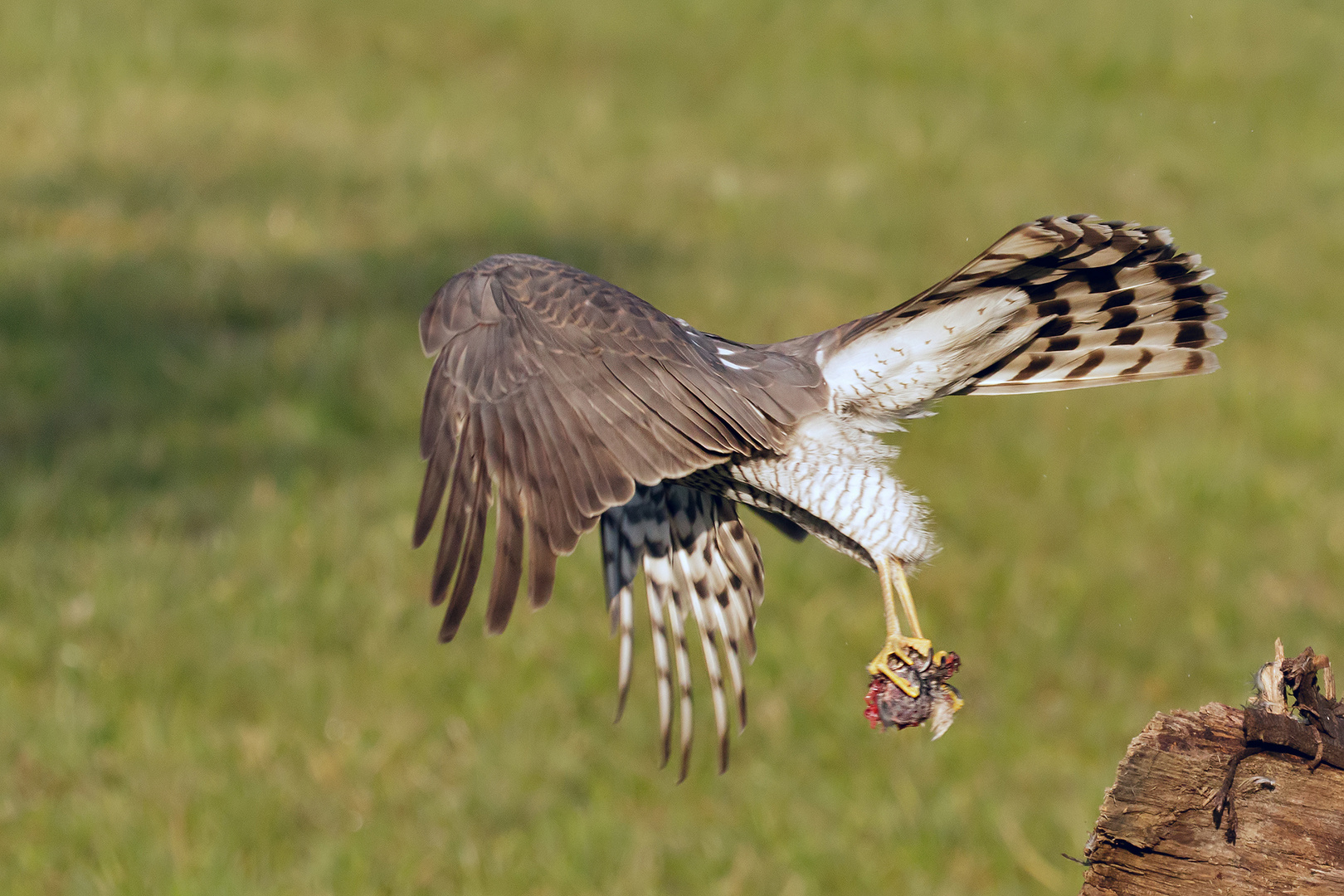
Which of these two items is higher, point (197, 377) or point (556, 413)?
point (197, 377)

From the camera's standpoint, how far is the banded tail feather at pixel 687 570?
3256 millimetres

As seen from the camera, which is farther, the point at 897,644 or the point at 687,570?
the point at 687,570

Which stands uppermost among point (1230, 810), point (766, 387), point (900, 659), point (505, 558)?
point (766, 387)

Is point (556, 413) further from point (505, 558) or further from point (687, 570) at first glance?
point (687, 570)

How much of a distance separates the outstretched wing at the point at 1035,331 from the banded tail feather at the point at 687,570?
47 centimetres

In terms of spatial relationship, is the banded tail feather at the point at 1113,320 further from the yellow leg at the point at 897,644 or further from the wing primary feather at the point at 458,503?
the wing primary feather at the point at 458,503

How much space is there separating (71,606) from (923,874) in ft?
12.2

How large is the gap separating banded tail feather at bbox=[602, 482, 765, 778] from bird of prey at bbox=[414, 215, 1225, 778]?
22 centimetres

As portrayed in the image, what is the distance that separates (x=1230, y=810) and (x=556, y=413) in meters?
1.36

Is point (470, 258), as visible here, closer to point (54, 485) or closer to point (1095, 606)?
point (54, 485)

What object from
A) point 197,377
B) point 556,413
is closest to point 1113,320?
point 556,413

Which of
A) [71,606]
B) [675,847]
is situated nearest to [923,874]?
[675,847]

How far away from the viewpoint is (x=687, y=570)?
133 inches

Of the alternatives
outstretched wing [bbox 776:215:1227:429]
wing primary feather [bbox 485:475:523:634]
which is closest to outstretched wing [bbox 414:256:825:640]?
wing primary feather [bbox 485:475:523:634]
